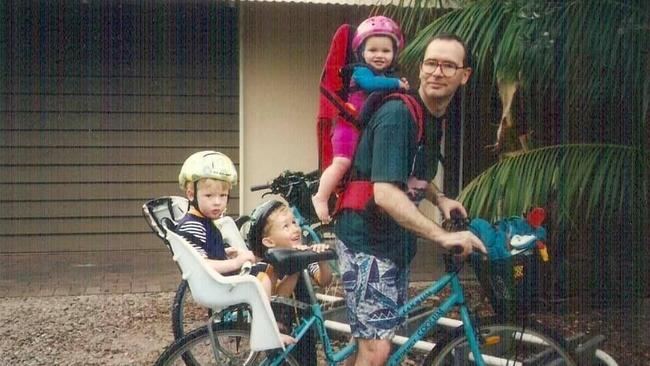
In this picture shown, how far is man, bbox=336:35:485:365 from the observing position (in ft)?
9.56

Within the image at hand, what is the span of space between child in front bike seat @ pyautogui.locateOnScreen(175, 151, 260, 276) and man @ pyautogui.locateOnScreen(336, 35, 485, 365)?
0.70 m

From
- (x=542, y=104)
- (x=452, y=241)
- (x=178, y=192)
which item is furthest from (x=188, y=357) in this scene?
(x=178, y=192)

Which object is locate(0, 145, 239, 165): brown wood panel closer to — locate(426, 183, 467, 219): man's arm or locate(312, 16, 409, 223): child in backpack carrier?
locate(312, 16, 409, 223): child in backpack carrier

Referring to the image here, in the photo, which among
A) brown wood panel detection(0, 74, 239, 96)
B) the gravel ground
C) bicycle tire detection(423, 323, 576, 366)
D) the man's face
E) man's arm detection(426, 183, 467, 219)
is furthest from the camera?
brown wood panel detection(0, 74, 239, 96)

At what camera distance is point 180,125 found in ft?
27.8

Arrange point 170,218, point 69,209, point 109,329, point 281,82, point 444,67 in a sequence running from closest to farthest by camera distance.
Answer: point 444,67, point 170,218, point 109,329, point 69,209, point 281,82

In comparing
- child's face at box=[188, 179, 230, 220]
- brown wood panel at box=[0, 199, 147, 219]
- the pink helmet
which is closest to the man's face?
the pink helmet

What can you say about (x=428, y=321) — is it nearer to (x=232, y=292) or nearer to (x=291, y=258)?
(x=291, y=258)

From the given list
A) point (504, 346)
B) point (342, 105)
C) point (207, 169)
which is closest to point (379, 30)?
point (342, 105)

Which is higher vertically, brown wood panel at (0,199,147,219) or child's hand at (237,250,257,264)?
child's hand at (237,250,257,264)

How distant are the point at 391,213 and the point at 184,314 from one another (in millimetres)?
3218

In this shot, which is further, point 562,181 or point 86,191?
point 86,191

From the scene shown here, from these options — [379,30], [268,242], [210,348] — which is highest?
[379,30]

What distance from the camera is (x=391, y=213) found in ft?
9.62
